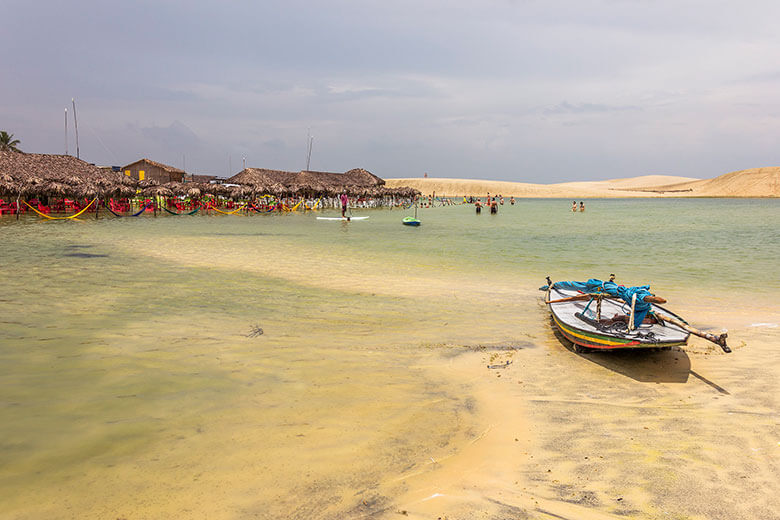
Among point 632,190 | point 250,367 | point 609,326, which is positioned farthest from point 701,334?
point 632,190

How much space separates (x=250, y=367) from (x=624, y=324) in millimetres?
5107

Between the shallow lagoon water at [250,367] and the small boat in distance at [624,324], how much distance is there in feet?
1.78

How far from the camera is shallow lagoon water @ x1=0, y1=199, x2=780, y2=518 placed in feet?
12.6

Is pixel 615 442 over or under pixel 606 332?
under

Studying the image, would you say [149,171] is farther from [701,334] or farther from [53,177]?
[701,334]

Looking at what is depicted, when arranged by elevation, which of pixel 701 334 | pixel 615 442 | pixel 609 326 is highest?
pixel 701 334

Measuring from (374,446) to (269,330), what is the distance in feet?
13.2

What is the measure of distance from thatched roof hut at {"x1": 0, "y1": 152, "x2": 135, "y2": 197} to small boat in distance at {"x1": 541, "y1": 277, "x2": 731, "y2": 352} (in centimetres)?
3486

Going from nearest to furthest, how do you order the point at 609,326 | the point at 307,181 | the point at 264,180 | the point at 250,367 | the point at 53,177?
1. the point at 250,367
2. the point at 609,326
3. the point at 53,177
4. the point at 264,180
5. the point at 307,181

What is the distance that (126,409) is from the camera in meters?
5.05

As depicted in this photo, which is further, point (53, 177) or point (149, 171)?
point (149, 171)

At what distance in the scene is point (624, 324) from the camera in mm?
6859

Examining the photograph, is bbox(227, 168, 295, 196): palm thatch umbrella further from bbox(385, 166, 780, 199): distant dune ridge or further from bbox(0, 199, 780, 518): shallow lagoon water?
bbox(385, 166, 780, 199): distant dune ridge

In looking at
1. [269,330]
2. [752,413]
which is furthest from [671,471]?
[269,330]
